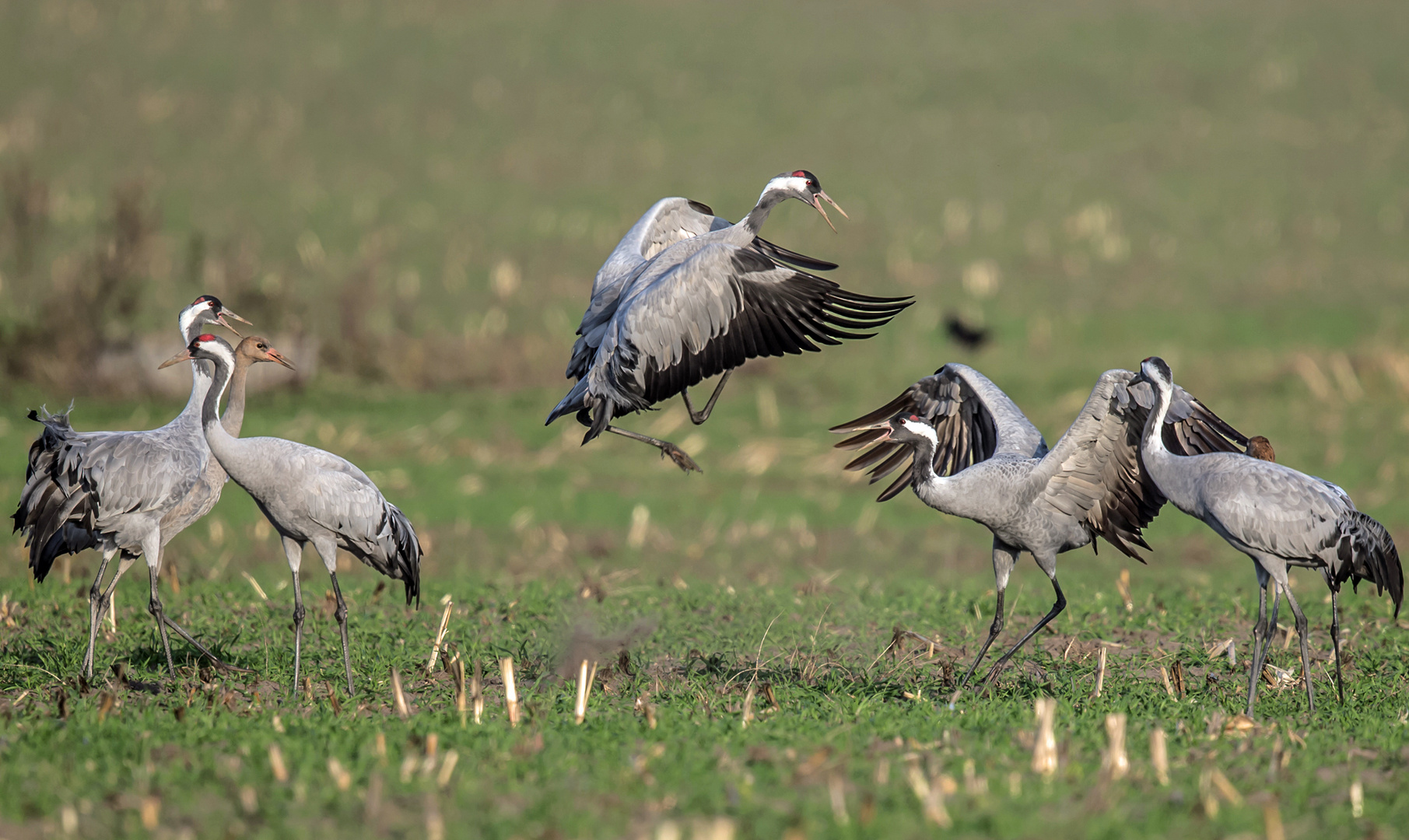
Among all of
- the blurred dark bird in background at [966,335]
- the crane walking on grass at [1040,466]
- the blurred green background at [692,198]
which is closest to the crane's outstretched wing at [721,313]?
the crane walking on grass at [1040,466]

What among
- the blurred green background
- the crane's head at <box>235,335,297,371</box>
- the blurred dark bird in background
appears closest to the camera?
the crane's head at <box>235,335,297,371</box>

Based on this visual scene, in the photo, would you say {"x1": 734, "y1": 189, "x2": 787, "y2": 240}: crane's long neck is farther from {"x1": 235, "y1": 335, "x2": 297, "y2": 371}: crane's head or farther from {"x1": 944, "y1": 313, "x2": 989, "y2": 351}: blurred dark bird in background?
{"x1": 944, "y1": 313, "x2": 989, "y2": 351}: blurred dark bird in background

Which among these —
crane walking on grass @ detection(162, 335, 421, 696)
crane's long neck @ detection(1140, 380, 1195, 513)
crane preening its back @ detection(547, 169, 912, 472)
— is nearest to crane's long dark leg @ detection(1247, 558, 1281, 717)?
crane's long neck @ detection(1140, 380, 1195, 513)

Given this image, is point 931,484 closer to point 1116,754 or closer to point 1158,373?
point 1158,373

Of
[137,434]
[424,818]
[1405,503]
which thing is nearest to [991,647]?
[424,818]

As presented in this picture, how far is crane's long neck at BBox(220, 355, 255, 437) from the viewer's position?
280 inches

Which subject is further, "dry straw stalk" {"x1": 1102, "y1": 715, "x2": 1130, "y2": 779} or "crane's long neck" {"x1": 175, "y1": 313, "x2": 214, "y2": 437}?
"crane's long neck" {"x1": 175, "y1": 313, "x2": 214, "y2": 437}

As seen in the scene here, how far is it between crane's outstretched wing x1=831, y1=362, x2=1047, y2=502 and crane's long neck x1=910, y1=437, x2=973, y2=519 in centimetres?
60

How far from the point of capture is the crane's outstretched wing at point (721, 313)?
280 inches

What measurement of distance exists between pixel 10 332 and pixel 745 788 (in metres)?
17.3

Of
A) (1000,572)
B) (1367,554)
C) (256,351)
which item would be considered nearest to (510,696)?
(256,351)

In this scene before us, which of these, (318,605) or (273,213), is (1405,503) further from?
(273,213)

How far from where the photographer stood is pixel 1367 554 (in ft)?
21.3

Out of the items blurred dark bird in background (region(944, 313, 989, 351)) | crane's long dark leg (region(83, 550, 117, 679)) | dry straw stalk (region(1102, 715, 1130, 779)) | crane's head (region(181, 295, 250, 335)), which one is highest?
blurred dark bird in background (region(944, 313, 989, 351))
